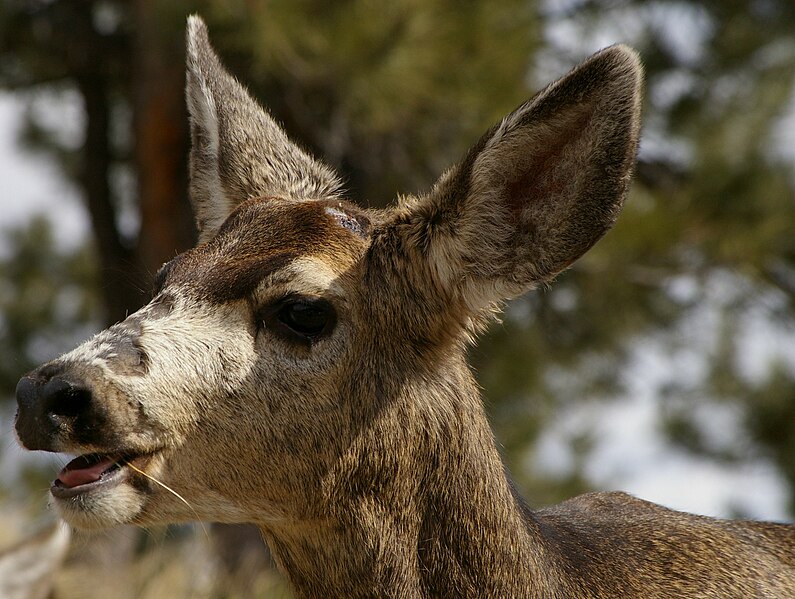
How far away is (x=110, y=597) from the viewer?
7863mm

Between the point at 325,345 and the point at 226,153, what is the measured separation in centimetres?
145

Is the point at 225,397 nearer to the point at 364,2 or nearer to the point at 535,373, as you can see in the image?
the point at 364,2

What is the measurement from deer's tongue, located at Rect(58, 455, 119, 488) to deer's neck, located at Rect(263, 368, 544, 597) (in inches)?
26.0

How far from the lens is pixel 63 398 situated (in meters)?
3.80

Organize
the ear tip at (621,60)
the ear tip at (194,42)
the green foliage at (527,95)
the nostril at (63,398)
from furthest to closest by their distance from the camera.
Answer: the green foliage at (527,95) → the ear tip at (194,42) → the ear tip at (621,60) → the nostril at (63,398)

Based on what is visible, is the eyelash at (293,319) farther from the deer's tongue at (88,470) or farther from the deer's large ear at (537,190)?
the deer's tongue at (88,470)

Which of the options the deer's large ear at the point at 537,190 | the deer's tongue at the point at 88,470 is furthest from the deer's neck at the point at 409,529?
the deer's tongue at the point at 88,470

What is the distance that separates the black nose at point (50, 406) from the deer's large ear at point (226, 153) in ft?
4.98

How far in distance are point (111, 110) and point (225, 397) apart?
32.4 feet

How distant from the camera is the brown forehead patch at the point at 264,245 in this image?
13.8 feet

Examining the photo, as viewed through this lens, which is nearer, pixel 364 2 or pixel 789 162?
pixel 364 2

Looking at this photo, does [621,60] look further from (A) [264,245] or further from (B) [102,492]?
(B) [102,492]

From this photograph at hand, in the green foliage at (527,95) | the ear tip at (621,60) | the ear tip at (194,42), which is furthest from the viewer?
the green foliage at (527,95)

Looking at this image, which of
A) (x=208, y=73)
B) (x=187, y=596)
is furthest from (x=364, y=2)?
(x=187, y=596)
